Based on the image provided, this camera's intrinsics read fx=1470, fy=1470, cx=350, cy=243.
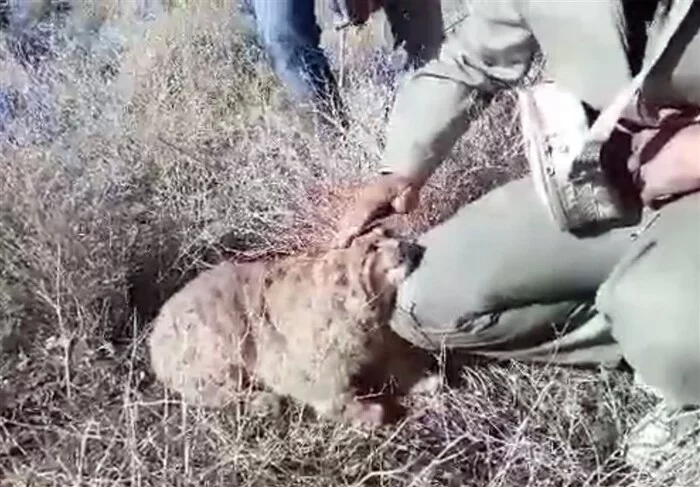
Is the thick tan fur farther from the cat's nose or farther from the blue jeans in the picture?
the blue jeans

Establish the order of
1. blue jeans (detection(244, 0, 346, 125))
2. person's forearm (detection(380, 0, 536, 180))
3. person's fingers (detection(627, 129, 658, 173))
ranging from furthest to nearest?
blue jeans (detection(244, 0, 346, 125))
person's forearm (detection(380, 0, 536, 180))
person's fingers (detection(627, 129, 658, 173))

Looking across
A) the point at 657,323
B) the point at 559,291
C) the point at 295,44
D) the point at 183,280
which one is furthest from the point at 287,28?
the point at 657,323

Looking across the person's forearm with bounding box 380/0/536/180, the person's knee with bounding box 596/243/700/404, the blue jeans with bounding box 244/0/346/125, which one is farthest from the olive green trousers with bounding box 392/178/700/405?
the blue jeans with bounding box 244/0/346/125

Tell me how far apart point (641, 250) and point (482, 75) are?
387 millimetres

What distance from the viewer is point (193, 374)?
2.19 m

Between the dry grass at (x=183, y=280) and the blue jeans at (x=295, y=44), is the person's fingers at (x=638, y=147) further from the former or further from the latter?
the blue jeans at (x=295, y=44)

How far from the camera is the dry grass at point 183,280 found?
2.13 metres

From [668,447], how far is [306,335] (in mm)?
567

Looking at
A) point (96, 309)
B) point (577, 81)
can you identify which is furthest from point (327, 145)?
point (577, 81)

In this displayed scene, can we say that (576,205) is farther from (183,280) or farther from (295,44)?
(295,44)

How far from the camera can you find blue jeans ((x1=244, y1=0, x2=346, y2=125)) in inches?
145

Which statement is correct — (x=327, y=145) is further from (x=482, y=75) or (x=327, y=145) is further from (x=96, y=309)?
(x=482, y=75)

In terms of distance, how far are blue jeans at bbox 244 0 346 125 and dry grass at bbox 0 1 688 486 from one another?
9 centimetres

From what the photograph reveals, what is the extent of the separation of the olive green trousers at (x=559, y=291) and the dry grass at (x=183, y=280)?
137mm
